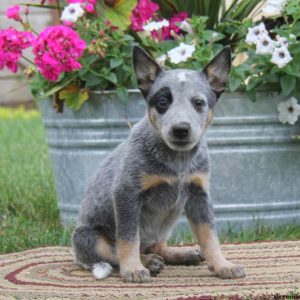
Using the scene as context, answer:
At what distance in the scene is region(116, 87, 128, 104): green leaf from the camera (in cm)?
401

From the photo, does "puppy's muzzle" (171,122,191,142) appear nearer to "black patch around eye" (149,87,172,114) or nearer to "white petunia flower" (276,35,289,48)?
"black patch around eye" (149,87,172,114)

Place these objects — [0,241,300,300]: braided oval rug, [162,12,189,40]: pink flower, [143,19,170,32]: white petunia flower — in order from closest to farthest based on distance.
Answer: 1. [0,241,300,300]: braided oval rug
2. [143,19,170,32]: white petunia flower
3. [162,12,189,40]: pink flower

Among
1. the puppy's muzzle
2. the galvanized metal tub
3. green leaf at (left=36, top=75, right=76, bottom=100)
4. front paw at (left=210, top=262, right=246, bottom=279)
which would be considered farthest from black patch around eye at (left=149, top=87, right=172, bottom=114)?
green leaf at (left=36, top=75, right=76, bottom=100)

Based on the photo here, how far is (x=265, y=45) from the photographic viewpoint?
3951mm

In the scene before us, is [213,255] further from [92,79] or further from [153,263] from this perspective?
[92,79]

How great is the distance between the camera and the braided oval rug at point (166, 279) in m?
2.76

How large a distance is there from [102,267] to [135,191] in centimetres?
32

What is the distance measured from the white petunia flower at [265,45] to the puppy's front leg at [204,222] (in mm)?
1054

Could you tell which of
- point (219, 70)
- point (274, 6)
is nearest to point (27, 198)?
point (274, 6)

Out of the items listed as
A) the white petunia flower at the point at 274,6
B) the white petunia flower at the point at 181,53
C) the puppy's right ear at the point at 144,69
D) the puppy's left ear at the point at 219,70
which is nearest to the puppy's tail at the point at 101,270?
the puppy's right ear at the point at 144,69

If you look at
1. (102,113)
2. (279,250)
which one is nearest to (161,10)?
(102,113)

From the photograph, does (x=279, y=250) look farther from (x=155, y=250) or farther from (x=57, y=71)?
(x=57, y=71)

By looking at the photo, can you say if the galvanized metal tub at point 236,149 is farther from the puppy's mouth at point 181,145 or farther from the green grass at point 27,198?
the puppy's mouth at point 181,145

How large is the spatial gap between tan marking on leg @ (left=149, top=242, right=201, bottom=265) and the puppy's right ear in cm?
65
